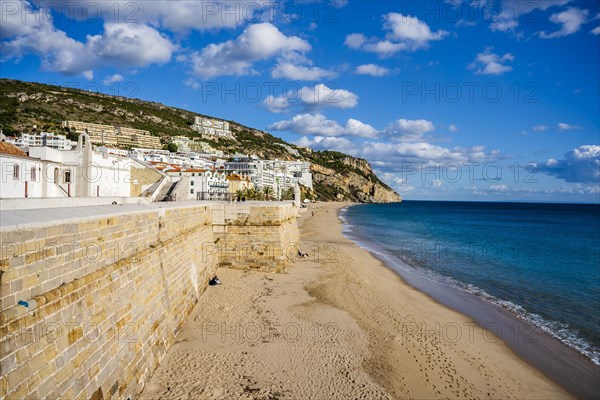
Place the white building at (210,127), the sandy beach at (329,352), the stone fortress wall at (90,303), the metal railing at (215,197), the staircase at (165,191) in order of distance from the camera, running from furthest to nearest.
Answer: the white building at (210,127) < the metal railing at (215,197) < the staircase at (165,191) < the sandy beach at (329,352) < the stone fortress wall at (90,303)

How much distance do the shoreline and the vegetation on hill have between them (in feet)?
240

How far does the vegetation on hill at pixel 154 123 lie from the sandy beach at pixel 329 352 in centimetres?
7084

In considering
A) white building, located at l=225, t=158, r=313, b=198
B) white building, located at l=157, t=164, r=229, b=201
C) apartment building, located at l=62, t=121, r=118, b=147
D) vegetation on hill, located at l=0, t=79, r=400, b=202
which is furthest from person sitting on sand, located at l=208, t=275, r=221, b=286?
apartment building, located at l=62, t=121, r=118, b=147

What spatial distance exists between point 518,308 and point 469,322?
375 centimetres

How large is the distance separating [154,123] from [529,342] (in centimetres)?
11725

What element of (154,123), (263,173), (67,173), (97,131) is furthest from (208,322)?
(154,123)

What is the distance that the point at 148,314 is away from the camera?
7.73 meters

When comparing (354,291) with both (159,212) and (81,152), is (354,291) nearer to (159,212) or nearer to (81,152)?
(159,212)

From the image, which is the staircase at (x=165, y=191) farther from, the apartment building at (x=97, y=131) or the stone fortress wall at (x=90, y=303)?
the apartment building at (x=97, y=131)

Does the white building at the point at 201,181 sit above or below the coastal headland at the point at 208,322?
above

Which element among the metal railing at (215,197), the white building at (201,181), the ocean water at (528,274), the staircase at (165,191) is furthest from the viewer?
the white building at (201,181)

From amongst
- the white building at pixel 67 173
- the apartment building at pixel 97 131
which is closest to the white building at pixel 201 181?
the white building at pixel 67 173

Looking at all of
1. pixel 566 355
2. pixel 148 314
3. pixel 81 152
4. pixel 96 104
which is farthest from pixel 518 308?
pixel 96 104

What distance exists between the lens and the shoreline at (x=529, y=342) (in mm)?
9781
